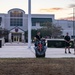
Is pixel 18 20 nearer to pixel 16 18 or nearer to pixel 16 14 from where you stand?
pixel 16 18

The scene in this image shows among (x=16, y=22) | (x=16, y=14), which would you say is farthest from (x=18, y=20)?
(x=16, y=14)

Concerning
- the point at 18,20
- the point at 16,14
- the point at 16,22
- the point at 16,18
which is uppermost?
the point at 16,14

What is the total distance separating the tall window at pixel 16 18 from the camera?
3799 inches

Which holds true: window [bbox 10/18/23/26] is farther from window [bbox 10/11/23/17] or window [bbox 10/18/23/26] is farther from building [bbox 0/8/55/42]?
window [bbox 10/11/23/17]

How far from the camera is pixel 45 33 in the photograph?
250 feet

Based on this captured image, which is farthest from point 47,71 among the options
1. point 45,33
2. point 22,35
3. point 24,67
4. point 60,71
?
point 22,35

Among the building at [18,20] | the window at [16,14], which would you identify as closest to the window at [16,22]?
the building at [18,20]

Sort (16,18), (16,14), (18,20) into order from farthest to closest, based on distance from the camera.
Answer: (18,20) → (16,18) → (16,14)

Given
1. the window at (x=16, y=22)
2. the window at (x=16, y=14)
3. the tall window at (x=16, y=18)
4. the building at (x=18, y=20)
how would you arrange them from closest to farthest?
the building at (x=18, y=20) → the window at (x=16, y=14) → the tall window at (x=16, y=18) → the window at (x=16, y=22)

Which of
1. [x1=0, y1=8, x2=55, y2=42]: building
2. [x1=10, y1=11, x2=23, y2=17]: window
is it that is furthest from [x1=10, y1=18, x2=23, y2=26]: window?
[x1=10, y1=11, x2=23, y2=17]: window

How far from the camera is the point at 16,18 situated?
98188 mm

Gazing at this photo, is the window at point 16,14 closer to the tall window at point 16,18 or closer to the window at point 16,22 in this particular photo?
the tall window at point 16,18

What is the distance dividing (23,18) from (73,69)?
8676cm

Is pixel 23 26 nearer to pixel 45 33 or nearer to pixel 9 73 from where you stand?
pixel 45 33
